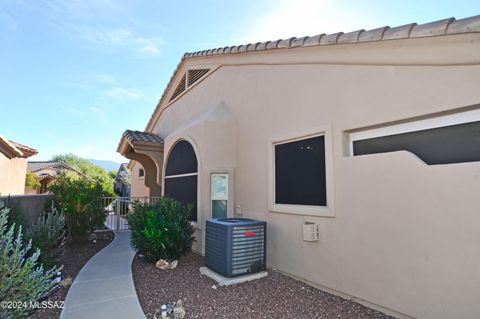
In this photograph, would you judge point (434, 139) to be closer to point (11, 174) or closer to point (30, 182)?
point (11, 174)

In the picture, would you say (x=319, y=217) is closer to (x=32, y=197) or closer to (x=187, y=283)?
(x=187, y=283)

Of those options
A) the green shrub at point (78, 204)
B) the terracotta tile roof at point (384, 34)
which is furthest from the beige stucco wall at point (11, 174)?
the terracotta tile roof at point (384, 34)

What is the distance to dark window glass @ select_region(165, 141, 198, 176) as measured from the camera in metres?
9.02

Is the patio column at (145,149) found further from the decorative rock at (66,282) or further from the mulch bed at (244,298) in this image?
the decorative rock at (66,282)

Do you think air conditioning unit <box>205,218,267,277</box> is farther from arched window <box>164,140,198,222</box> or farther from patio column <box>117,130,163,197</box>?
→ patio column <box>117,130,163,197</box>

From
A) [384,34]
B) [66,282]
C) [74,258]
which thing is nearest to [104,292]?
[66,282]

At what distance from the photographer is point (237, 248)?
5.77 metres

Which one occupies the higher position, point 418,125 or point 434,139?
point 418,125

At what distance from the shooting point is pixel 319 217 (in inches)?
212

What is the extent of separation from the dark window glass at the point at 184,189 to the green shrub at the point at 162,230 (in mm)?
1363

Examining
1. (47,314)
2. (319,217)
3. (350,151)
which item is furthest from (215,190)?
(47,314)

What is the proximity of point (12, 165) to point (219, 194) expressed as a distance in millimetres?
13033

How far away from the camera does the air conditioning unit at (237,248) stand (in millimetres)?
5699

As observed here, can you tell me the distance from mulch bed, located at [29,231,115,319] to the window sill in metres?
4.49
